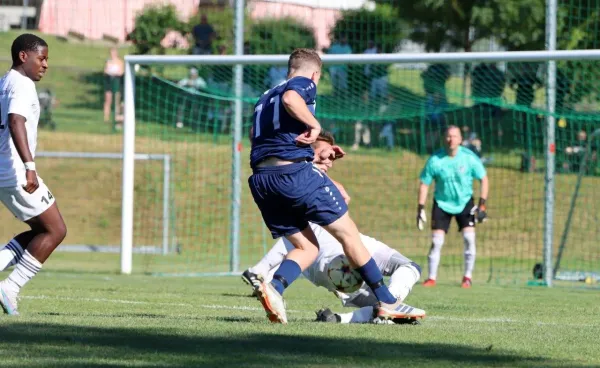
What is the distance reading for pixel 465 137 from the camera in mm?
26328

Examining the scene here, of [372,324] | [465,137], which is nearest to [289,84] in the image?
[372,324]

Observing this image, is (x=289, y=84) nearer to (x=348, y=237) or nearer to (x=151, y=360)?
(x=348, y=237)

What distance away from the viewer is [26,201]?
840cm

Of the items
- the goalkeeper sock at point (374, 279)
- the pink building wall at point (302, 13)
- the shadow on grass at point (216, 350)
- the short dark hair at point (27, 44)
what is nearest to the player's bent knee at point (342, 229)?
the goalkeeper sock at point (374, 279)

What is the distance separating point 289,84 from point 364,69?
1235 cm

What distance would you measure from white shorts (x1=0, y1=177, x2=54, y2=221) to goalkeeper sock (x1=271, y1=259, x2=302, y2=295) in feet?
6.10

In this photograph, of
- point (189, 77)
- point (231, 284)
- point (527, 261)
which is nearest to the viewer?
point (231, 284)

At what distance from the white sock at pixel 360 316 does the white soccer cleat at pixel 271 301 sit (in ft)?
2.07

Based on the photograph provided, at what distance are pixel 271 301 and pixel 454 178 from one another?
25.7 feet

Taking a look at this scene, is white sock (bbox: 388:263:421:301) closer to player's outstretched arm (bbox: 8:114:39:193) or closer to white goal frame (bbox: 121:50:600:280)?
player's outstretched arm (bbox: 8:114:39:193)

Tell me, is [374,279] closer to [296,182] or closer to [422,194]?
[296,182]

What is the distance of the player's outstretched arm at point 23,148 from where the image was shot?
26.7 feet

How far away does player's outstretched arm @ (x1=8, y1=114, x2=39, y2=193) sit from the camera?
813 centimetres

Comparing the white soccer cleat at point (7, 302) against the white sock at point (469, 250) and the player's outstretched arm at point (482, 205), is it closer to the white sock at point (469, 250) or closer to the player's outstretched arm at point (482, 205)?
the white sock at point (469, 250)
